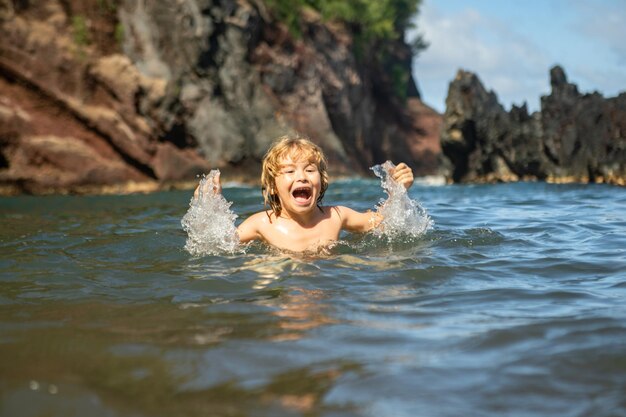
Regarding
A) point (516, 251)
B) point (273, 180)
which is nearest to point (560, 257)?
point (516, 251)

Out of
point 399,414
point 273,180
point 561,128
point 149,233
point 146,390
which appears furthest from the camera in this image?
point 561,128

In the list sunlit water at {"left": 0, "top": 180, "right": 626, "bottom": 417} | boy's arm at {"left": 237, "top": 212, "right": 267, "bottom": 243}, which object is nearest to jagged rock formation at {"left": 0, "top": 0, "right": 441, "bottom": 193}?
sunlit water at {"left": 0, "top": 180, "right": 626, "bottom": 417}

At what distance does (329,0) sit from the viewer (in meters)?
30.4

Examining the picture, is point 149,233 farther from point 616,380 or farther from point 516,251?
point 616,380

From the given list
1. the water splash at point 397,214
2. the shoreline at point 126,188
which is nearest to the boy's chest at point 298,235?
the water splash at point 397,214

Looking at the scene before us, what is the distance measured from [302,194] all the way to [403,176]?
0.98 m

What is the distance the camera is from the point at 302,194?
227 inches

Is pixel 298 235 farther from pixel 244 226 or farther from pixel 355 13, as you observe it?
pixel 355 13

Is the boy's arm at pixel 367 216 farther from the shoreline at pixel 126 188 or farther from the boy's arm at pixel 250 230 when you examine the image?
the shoreline at pixel 126 188

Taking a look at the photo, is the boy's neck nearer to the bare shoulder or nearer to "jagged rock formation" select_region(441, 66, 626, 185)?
the bare shoulder

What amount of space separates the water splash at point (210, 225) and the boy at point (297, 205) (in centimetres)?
10

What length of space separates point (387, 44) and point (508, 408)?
39.0 meters

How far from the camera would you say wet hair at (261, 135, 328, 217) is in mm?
5680

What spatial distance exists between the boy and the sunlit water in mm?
231
